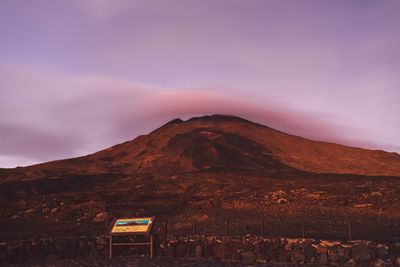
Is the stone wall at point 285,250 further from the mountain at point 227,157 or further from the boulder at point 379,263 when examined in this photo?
the mountain at point 227,157

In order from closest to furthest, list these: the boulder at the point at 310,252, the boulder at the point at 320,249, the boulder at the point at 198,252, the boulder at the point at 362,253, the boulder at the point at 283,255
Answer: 1. the boulder at the point at 362,253
2. the boulder at the point at 320,249
3. the boulder at the point at 310,252
4. the boulder at the point at 283,255
5. the boulder at the point at 198,252

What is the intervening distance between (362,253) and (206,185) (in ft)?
117

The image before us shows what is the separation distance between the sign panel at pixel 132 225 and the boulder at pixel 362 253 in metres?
7.69

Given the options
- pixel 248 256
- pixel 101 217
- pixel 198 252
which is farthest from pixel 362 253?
pixel 101 217

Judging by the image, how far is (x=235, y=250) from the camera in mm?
15836

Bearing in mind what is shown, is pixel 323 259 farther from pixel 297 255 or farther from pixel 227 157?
pixel 227 157

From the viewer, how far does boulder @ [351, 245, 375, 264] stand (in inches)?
522

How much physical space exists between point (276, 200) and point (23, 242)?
25714 millimetres

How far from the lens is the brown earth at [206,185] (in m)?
32.8

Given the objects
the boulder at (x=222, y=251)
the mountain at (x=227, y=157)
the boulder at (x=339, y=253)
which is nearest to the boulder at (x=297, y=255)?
the boulder at (x=339, y=253)

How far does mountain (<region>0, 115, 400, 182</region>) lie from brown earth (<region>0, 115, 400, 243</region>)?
0.79 feet

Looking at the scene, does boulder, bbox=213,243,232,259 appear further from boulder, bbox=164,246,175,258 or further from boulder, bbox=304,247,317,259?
boulder, bbox=304,247,317,259

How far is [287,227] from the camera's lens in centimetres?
2400

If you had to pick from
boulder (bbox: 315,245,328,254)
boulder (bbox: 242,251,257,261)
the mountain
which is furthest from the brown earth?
boulder (bbox: 315,245,328,254)
